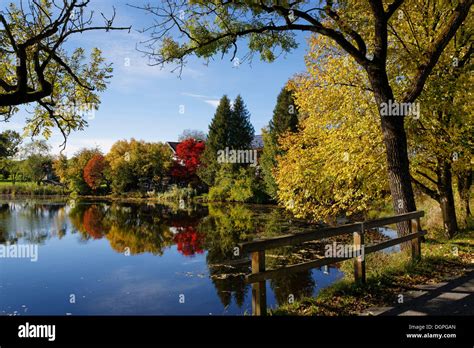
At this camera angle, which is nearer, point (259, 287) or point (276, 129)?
point (259, 287)

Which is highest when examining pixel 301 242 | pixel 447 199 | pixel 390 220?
pixel 447 199

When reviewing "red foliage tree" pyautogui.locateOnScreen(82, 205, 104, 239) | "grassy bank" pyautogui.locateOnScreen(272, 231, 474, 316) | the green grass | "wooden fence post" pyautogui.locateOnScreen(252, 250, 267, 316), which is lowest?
"red foliage tree" pyautogui.locateOnScreen(82, 205, 104, 239)

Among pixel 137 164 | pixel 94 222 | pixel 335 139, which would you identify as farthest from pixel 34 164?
pixel 335 139

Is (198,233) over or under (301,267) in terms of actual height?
under

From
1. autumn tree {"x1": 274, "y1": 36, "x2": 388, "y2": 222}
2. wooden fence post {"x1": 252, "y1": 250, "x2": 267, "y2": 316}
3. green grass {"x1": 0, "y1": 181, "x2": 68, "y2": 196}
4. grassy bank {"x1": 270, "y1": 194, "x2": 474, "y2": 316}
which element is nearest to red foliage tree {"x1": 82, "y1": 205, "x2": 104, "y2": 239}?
autumn tree {"x1": 274, "y1": 36, "x2": 388, "y2": 222}

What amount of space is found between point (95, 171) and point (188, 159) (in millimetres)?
15656

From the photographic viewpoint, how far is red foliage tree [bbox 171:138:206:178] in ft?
175

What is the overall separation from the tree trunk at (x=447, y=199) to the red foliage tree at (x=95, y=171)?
51594 millimetres

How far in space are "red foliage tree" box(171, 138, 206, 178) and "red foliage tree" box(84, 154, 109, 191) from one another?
39.2 ft

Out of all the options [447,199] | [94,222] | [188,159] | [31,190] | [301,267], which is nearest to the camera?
[301,267]

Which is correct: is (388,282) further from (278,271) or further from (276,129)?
(276,129)

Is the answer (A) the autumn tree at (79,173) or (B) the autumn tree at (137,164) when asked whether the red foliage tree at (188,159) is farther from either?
(A) the autumn tree at (79,173)

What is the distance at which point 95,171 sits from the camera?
58.6 m

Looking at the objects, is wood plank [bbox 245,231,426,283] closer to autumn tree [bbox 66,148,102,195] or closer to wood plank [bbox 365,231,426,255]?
wood plank [bbox 365,231,426,255]
